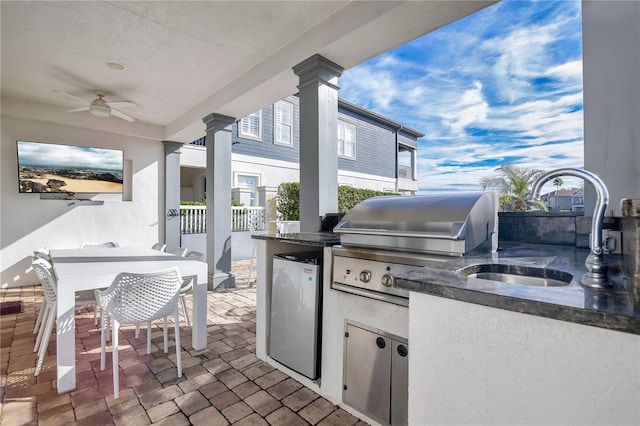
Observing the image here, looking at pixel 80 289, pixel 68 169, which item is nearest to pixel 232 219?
pixel 68 169

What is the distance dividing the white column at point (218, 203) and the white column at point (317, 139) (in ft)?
7.40

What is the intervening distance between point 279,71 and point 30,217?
5008mm

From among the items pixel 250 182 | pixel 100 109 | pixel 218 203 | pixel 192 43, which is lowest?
pixel 218 203

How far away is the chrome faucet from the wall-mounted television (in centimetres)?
645

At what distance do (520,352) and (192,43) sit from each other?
11.8 feet

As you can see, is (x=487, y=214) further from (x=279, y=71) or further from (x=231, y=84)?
(x=231, y=84)

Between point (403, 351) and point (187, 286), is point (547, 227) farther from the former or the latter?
point (187, 286)

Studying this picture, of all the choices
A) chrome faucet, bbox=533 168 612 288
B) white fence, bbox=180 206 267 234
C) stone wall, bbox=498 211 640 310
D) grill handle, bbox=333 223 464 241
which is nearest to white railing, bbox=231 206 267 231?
white fence, bbox=180 206 267 234

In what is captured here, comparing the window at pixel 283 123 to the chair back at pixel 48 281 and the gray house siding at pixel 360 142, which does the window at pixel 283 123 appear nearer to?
the gray house siding at pixel 360 142

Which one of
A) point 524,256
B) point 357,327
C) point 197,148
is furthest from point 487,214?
point 197,148

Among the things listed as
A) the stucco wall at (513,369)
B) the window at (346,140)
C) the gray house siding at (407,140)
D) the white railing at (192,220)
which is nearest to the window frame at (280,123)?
the window at (346,140)

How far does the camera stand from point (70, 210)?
543 centimetres

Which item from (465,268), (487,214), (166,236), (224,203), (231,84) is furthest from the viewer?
(166,236)

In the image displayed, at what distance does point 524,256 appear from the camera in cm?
158
